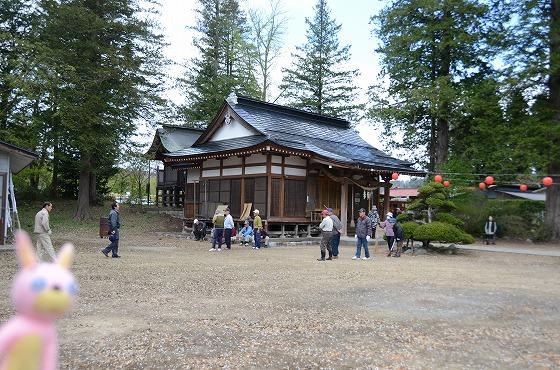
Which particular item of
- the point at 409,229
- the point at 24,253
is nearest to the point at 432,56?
the point at 409,229

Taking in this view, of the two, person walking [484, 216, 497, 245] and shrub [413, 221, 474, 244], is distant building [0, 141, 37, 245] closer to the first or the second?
shrub [413, 221, 474, 244]

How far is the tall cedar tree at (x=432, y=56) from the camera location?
22844mm

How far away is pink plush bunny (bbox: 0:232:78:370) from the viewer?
1853 mm

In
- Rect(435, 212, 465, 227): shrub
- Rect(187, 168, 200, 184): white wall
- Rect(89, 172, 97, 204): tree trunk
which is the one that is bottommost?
Rect(435, 212, 465, 227): shrub

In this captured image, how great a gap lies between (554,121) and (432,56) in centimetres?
783

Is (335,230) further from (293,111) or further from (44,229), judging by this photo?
(293,111)

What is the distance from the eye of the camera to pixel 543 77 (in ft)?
68.1

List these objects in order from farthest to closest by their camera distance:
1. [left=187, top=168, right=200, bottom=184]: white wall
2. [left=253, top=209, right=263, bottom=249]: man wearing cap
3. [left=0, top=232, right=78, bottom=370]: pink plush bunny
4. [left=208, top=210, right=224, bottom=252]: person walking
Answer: [left=187, top=168, right=200, bottom=184]: white wall
[left=253, top=209, right=263, bottom=249]: man wearing cap
[left=208, top=210, right=224, bottom=252]: person walking
[left=0, top=232, right=78, bottom=370]: pink plush bunny

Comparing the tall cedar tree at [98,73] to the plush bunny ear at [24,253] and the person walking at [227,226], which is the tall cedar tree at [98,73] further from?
the plush bunny ear at [24,253]

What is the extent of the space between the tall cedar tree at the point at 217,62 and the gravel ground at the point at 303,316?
23.9 m

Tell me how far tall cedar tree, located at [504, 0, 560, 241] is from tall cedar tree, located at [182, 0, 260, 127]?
1893cm

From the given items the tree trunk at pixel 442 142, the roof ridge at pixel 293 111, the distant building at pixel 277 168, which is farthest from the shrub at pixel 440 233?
the roof ridge at pixel 293 111

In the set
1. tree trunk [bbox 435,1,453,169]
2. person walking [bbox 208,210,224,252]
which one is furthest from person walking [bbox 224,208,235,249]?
tree trunk [bbox 435,1,453,169]

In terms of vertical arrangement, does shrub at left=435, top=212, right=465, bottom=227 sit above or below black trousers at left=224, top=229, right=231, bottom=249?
above
